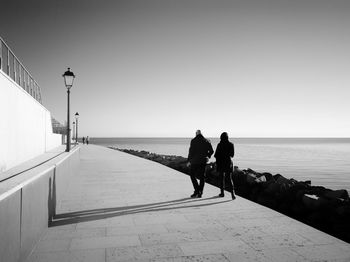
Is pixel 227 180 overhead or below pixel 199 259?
overhead

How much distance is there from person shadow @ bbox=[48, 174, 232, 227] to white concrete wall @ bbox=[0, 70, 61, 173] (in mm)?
5578

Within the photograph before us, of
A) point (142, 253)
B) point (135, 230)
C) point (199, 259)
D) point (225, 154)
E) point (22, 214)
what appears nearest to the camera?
point (22, 214)

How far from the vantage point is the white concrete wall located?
428 inches

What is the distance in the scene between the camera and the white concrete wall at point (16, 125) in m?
10.9

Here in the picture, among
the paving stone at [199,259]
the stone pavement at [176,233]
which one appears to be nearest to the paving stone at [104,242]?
the stone pavement at [176,233]

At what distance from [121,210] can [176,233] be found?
6.69 feet

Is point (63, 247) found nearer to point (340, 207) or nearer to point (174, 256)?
point (174, 256)

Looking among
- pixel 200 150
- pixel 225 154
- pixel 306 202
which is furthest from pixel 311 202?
pixel 200 150

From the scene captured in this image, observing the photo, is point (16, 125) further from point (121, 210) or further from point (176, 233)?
point (176, 233)

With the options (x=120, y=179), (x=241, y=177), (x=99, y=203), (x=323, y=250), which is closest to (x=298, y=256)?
(x=323, y=250)

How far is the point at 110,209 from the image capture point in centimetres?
695

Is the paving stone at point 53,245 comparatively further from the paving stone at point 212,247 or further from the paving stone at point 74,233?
the paving stone at point 212,247

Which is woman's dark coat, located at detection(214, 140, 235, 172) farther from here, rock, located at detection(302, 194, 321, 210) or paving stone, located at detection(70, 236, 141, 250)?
paving stone, located at detection(70, 236, 141, 250)

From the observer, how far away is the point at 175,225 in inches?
223
